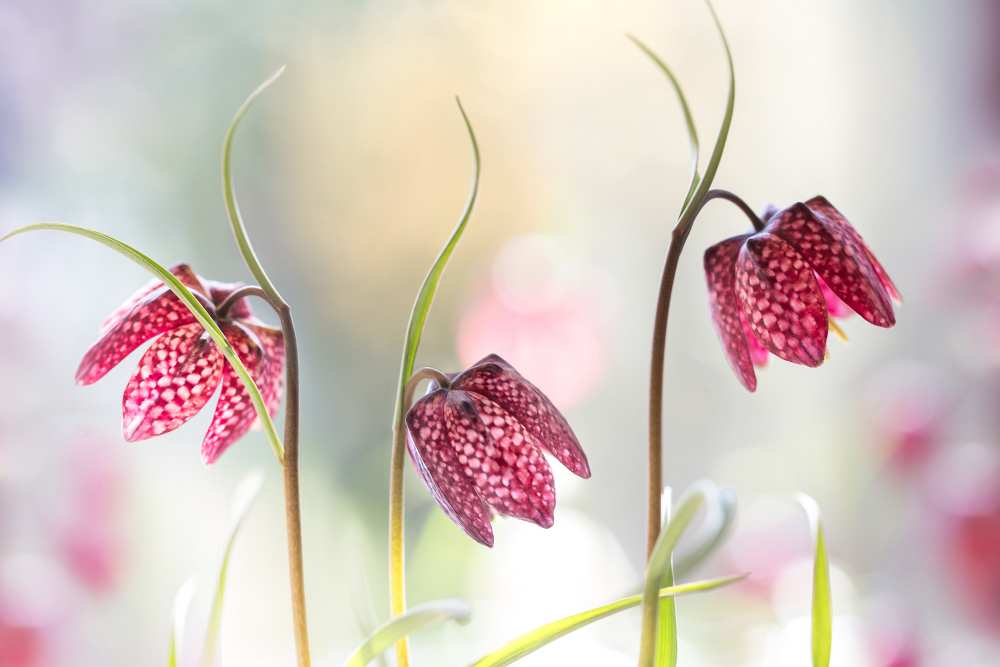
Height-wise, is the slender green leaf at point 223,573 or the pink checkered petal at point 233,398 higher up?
the pink checkered petal at point 233,398

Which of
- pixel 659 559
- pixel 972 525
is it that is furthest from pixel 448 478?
pixel 972 525

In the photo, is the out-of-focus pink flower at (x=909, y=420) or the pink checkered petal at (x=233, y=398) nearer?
the pink checkered petal at (x=233, y=398)


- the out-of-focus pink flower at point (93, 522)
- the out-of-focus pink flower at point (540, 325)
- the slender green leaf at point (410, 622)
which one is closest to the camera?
the slender green leaf at point (410, 622)

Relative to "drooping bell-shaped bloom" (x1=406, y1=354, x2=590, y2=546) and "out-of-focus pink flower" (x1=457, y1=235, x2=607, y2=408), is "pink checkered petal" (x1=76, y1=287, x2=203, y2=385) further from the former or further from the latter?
"out-of-focus pink flower" (x1=457, y1=235, x2=607, y2=408)

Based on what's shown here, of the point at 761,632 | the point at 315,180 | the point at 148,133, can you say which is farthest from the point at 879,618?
the point at 148,133

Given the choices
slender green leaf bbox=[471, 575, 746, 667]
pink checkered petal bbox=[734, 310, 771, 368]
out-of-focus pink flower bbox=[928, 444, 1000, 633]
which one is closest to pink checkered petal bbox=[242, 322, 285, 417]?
slender green leaf bbox=[471, 575, 746, 667]

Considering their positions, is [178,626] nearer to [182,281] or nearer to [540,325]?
[182,281]

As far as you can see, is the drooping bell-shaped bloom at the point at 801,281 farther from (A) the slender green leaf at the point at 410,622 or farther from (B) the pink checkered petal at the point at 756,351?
(A) the slender green leaf at the point at 410,622

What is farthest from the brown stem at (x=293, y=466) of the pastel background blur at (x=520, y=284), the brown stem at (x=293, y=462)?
the pastel background blur at (x=520, y=284)
